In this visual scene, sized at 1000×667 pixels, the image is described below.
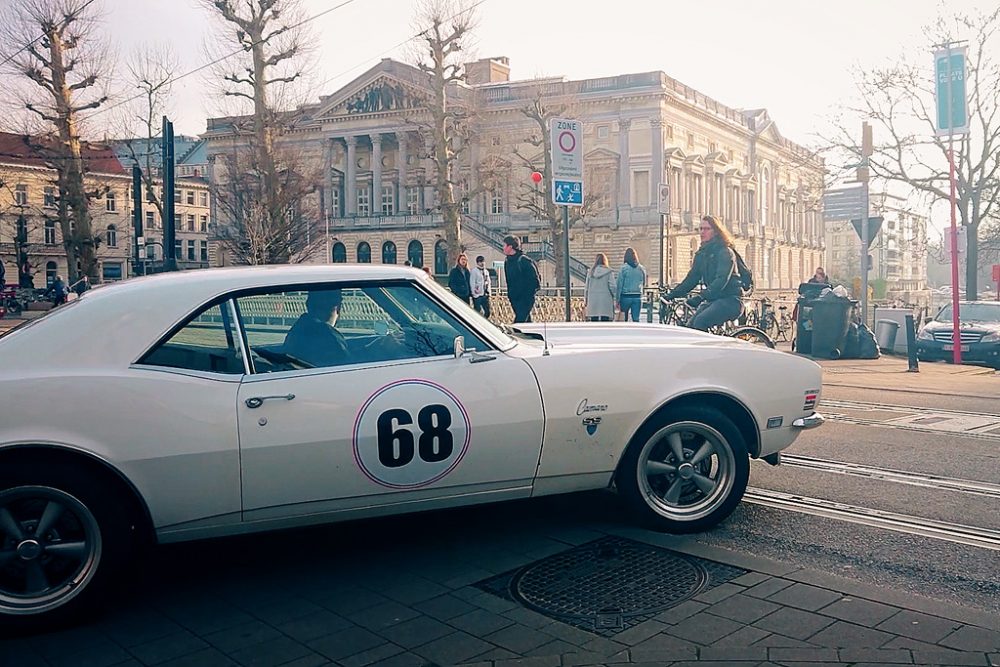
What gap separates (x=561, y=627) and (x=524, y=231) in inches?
2830

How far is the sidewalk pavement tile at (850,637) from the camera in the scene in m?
3.61

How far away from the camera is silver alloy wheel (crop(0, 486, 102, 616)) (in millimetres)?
3930

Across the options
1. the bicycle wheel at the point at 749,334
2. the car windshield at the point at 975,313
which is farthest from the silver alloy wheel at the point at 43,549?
the car windshield at the point at 975,313

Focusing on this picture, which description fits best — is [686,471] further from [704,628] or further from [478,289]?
[478,289]

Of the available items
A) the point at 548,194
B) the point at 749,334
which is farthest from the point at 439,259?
the point at 749,334

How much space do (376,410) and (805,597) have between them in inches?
81.6

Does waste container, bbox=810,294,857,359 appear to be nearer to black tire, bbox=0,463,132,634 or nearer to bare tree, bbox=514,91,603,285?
black tire, bbox=0,463,132,634

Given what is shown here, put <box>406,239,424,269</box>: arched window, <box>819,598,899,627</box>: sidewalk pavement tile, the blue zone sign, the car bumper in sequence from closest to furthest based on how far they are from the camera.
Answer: <box>819,598,899,627</box>: sidewalk pavement tile < the blue zone sign < the car bumper < <box>406,239,424,269</box>: arched window

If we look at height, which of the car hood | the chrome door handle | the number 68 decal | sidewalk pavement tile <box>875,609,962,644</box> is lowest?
sidewalk pavement tile <box>875,609,962,644</box>

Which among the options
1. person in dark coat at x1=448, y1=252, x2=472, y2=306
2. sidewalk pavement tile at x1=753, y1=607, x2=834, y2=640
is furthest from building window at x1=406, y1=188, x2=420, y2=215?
sidewalk pavement tile at x1=753, y1=607, x2=834, y2=640

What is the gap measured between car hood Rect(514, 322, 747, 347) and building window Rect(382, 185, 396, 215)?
261ft

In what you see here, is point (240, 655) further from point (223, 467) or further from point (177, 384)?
point (177, 384)

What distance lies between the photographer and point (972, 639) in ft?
11.9

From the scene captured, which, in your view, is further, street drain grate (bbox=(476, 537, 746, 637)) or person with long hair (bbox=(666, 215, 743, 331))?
person with long hair (bbox=(666, 215, 743, 331))
